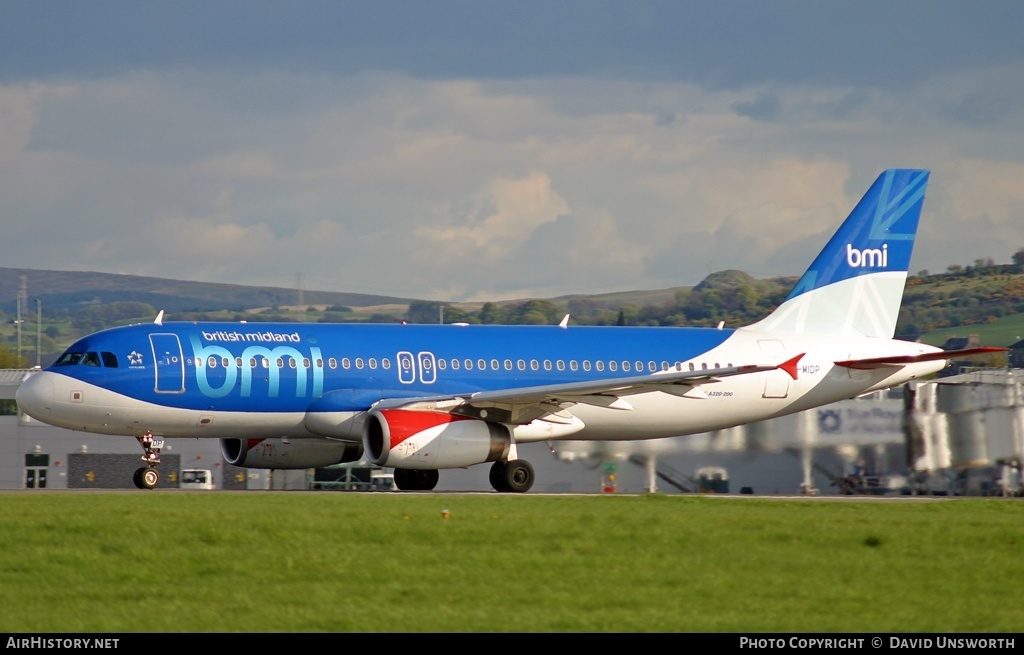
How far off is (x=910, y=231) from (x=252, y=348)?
17.9 m

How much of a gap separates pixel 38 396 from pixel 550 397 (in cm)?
1065

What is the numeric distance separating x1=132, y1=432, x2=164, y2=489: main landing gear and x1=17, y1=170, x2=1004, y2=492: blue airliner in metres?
0.05

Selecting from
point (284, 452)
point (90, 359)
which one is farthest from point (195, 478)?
point (90, 359)

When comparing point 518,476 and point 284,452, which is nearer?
point 518,476

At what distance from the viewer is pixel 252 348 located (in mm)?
31312

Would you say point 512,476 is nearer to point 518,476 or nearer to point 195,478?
point 518,476

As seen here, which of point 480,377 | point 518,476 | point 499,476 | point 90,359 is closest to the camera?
point 90,359

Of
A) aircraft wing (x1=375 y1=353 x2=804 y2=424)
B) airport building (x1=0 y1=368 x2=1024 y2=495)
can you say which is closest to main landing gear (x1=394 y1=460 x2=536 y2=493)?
aircraft wing (x1=375 y1=353 x2=804 y2=424)

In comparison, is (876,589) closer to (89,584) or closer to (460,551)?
(460,551)

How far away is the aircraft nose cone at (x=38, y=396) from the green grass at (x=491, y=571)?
392 inches

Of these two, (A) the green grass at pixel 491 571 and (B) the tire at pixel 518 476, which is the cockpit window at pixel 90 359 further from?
(A) the green grass at pixel 491 571

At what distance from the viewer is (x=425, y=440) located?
29.8m

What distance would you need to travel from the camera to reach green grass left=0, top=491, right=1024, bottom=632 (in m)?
13.1

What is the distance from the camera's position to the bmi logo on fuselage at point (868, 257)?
3791cm
